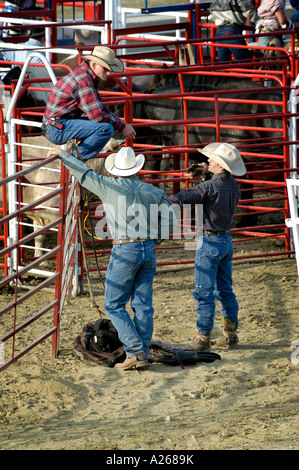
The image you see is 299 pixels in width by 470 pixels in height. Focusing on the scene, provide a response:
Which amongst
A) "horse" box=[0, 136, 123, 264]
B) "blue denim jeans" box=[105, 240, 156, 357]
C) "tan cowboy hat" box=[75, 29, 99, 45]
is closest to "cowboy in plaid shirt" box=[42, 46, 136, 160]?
"blue denim jeans" box=[105, 240, 156, 357]

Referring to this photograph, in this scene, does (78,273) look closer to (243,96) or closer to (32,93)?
(243,96)

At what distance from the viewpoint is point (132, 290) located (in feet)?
17.7

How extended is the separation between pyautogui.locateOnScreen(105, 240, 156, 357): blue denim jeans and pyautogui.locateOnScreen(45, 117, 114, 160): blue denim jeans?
4.10ft

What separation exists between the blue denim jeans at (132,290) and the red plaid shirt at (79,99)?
4.63 ft

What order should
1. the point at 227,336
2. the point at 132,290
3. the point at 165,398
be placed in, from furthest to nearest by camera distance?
the point at 227,336 → the point at 132,290 → the point at 165,398

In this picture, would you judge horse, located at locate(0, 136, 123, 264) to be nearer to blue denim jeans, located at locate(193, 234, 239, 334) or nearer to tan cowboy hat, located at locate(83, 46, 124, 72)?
tan cowboy hat, located at locate(83, 46, 124, 72)

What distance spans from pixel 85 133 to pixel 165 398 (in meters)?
2.42

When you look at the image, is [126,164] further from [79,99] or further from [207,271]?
[79,99]

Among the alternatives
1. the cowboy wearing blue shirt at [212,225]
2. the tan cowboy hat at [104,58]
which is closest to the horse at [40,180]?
the tan cowboy hat at [104,58]

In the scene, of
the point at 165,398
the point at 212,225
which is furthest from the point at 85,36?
the point at 165,398

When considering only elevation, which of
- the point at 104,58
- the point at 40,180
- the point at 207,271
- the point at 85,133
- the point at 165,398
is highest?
the point at 104,58

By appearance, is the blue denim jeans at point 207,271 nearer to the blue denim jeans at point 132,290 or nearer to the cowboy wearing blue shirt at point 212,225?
the cowboy wearing blue shirt at point 212,225
